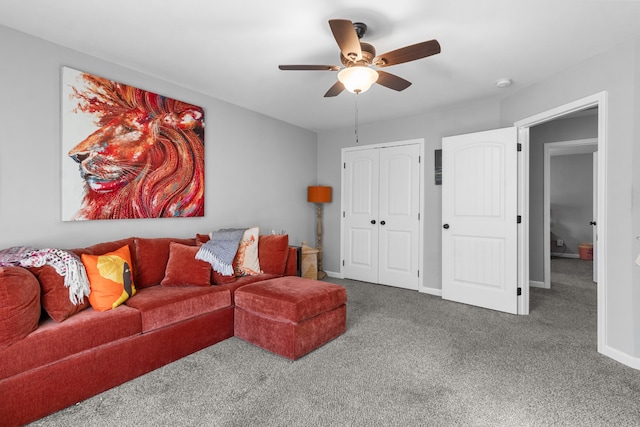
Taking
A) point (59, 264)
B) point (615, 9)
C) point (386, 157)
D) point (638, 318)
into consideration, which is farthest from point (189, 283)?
point (615, 9)

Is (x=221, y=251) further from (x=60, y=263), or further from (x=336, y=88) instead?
(x=336, y=88)

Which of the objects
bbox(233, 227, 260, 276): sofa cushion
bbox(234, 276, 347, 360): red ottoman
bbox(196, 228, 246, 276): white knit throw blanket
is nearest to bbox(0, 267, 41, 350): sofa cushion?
bbox(196, 228, 246, 276): white knit throw blanket

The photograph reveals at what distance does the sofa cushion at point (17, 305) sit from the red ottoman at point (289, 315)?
135cm

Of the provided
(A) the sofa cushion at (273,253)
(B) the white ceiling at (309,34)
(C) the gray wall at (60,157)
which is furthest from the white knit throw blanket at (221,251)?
(B) the white ceiling at (309,34)

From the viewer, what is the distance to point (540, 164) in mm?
4590

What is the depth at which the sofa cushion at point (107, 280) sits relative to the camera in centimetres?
220

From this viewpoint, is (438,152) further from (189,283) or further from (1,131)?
(1,131)

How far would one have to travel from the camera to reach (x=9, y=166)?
2.31 meters

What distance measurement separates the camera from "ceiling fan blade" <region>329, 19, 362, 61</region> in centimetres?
176

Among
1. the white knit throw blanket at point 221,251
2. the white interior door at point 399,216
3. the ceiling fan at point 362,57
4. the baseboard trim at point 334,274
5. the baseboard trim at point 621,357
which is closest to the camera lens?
the ceiling fan at point 362,57

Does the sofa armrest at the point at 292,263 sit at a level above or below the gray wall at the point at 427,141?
below

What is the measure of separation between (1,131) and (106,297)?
142 cm

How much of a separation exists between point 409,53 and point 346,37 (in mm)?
462

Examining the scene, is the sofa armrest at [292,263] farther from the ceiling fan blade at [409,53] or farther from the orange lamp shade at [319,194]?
the ceiling fan blade at [409,53]
